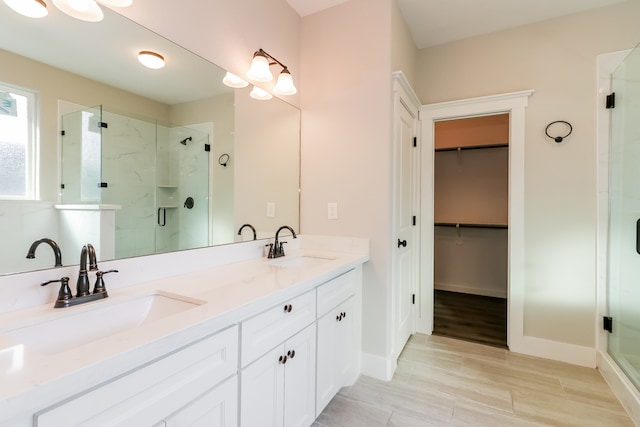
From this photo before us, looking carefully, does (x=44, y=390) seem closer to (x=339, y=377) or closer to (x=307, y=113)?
(x=339, y=377)

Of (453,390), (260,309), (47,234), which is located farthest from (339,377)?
(47,234)

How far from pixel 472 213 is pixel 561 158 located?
174 cm

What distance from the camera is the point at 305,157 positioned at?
2410 millimetres

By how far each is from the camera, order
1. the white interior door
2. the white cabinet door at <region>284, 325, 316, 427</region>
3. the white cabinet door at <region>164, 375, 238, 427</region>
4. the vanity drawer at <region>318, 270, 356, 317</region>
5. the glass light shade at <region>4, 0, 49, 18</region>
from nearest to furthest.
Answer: the white cabinet door at <region>164, 375, 238, 427</region>
the glass light shade at <region>4, 0, 49, 18</region>
the white cabinet door at <region>284, 325, 316, 427</region>
the vanity drawer at <region>318, 270, 356, 317</region>
the white interior door

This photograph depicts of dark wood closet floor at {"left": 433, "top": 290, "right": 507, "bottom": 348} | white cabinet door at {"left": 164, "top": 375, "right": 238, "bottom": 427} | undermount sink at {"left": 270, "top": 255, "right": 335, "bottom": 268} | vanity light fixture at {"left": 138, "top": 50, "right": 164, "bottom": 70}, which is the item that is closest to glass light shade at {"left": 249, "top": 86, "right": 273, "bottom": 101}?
vanity light fixture at {"left": 138, "top": 50, "right": 164, "bottom": 70}

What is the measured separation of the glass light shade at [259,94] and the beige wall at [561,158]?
200 centimetres

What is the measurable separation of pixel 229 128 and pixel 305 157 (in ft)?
2.39

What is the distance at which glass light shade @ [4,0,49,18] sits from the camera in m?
0.99

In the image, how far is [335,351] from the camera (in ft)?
5.85

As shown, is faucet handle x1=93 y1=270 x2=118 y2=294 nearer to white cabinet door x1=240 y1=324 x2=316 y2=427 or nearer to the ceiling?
white cabinet door x1=240 y1=324 x2=316 y2=427

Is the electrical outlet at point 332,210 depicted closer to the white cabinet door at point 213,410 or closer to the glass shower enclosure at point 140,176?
the glass shower enclosure at point 140,176

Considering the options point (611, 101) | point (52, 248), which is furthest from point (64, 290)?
point (611, 101)

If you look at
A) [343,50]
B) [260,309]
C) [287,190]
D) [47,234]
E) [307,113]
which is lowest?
[260,309]

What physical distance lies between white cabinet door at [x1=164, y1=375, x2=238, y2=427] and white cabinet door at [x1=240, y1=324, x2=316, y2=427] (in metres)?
0.05
